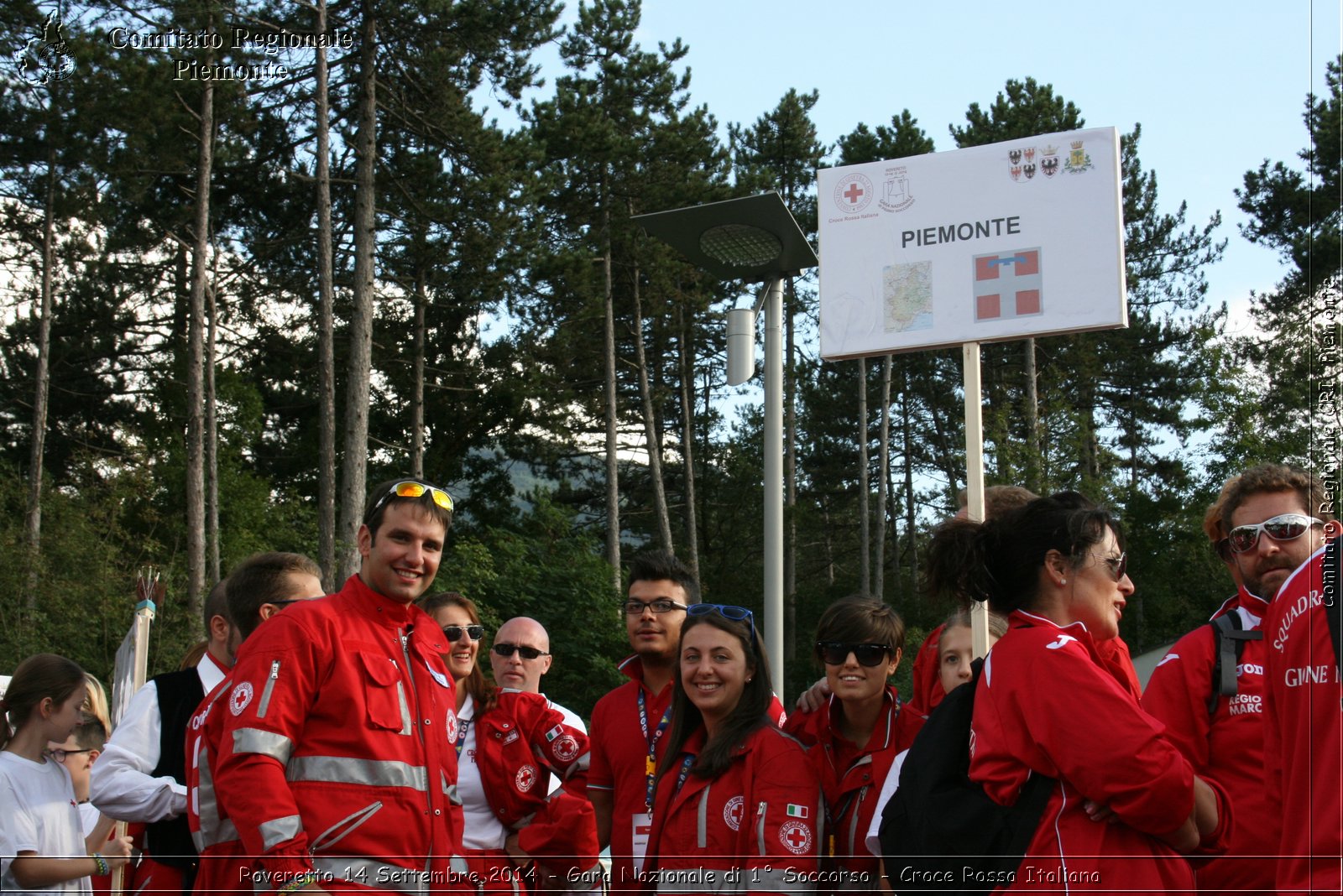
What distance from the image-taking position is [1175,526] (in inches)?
1275

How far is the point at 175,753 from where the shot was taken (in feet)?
13.9

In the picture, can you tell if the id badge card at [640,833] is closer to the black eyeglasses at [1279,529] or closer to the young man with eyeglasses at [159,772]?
the young man with eyeglasses at [159,772]

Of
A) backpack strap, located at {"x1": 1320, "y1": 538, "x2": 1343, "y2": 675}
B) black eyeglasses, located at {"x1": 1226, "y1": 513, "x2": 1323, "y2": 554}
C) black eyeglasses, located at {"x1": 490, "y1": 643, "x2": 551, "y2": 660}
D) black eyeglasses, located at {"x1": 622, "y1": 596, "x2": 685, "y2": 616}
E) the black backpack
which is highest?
black eyeglasses, located at {"x1": 1226, "y1": 513, "x2": 1323, "y2": 554}

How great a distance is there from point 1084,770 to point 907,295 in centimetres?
393

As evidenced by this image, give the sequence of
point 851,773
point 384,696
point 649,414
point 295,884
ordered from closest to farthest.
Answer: point 295,884 < point 384,696 < point 851,773 < point 649,414

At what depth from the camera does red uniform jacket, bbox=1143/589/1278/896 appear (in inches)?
133

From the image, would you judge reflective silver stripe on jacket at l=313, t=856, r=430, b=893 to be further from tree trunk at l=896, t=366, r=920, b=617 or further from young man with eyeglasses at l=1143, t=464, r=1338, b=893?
tree trunk at l=896, t=366, r=920, b=617

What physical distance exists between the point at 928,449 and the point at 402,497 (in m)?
40.8

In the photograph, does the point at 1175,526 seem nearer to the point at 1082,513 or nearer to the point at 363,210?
the point at 363,210

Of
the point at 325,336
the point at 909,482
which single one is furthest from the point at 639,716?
the point at 909,482

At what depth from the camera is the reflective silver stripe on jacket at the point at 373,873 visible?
128 inches

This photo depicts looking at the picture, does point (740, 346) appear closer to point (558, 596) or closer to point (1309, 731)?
point (1309, 731)

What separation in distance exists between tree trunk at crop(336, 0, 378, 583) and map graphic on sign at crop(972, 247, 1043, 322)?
17193 millimetres

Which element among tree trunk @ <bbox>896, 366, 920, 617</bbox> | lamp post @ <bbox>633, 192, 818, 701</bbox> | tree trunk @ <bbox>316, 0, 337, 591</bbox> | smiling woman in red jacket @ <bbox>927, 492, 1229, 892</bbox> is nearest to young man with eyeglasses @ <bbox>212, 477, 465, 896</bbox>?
smiling woman in red jacket @ <bbox>927, 492, 1229, 892</bbox>
